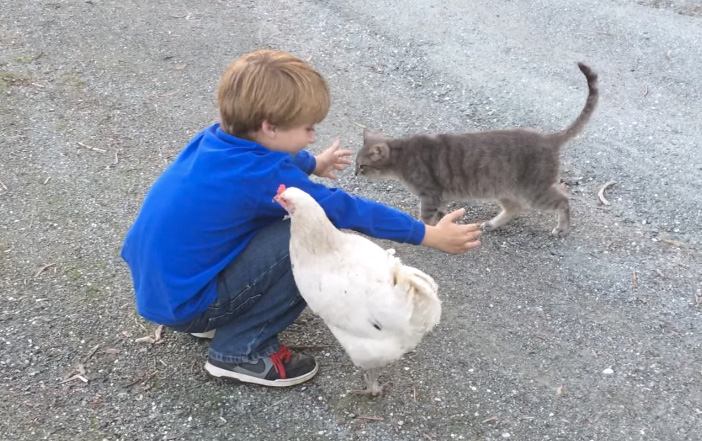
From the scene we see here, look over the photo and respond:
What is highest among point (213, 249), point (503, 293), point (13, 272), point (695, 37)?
point (695, 37)

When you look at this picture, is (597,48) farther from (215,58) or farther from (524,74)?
(215,58)

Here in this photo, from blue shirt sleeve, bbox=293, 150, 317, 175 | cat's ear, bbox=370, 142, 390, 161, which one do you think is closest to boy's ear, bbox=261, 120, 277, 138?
blue shirt sleeve, bbox=293, 150, 317, 175

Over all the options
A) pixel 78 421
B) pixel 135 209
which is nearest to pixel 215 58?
pixel 135 209

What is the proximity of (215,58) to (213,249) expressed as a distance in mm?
3884

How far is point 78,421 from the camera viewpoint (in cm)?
299

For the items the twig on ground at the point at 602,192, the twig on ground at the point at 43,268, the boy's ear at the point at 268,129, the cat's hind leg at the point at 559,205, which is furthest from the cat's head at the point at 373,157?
the twig on ground at the point at 43,268

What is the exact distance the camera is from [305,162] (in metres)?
3.68

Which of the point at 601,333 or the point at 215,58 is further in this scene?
the point at 215,58

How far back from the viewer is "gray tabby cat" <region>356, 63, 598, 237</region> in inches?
172

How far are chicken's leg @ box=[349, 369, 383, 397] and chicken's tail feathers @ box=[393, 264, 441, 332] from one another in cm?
40

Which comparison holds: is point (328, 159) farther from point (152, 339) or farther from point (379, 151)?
point (152, 339)

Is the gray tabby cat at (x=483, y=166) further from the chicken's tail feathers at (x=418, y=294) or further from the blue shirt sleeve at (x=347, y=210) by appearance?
the chicken's tail feathers at (x=418, y=294)

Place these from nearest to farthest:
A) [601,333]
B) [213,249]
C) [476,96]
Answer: [213,249] < [601,333] < [476,96]

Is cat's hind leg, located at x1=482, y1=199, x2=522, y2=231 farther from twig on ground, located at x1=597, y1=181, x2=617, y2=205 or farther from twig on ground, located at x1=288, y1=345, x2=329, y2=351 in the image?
twig on ground, located at x1=288, y1=345, x2=329, y2=351
